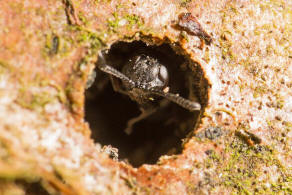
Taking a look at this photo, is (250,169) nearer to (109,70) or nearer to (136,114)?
(109,70)

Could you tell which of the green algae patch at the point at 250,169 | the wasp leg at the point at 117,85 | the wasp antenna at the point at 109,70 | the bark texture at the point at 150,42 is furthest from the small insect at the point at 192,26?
the wasp leg at the point at 117,85

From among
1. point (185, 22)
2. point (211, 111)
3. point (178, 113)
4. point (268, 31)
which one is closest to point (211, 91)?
point (211, 111)

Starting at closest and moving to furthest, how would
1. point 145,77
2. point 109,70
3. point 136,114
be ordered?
1. point 109,70
2. point 145,77
3. point 136,114

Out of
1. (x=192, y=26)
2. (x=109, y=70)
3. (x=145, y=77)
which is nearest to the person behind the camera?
(x=192, y=26)

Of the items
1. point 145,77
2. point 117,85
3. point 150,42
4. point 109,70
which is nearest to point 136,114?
point 117,85

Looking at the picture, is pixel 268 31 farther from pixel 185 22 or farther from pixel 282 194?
pixel 282 194

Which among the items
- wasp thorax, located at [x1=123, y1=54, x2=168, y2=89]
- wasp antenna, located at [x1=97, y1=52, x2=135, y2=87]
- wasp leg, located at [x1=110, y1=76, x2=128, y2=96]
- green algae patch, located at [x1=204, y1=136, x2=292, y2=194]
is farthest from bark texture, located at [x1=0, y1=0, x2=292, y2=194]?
wasp leg, located at [x1=110, y1=76, x2=128, y2=96]
